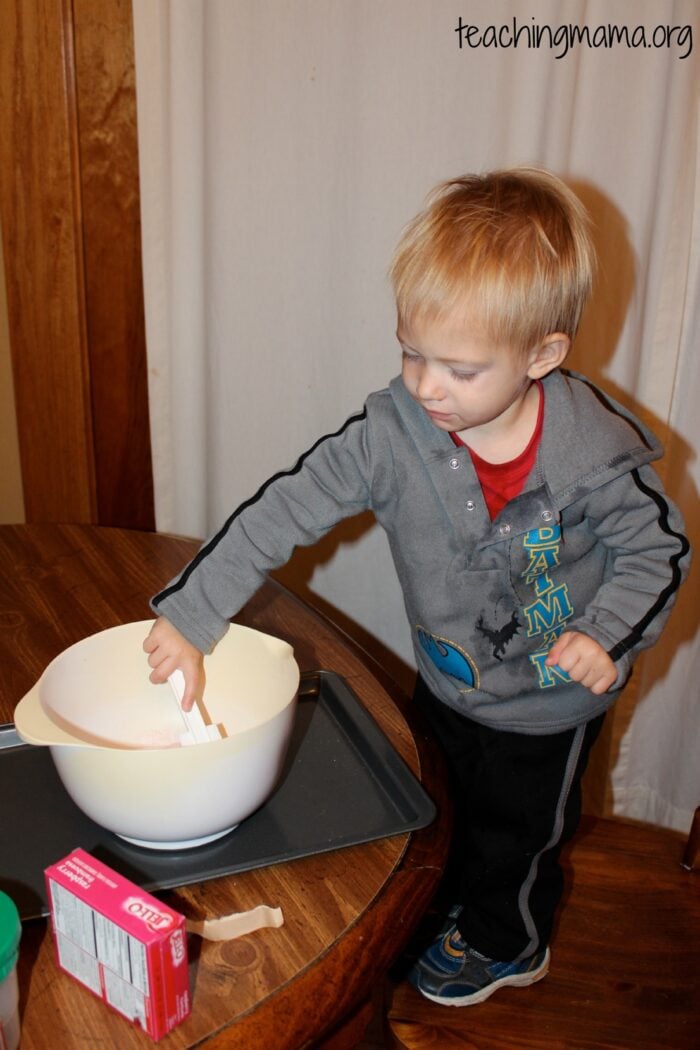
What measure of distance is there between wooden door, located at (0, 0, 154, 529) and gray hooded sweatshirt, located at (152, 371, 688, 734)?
3.03ft

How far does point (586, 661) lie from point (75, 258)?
128cm

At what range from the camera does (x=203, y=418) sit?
1821 millimetres

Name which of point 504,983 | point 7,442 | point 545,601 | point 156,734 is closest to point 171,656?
point 156,734

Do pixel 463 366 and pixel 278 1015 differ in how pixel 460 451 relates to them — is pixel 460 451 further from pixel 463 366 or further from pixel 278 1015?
pixel 278 1015

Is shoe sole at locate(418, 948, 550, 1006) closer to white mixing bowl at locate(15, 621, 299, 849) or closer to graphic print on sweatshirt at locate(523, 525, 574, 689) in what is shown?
graphic print on sweatshirt at locate(523, 525, 574, 689)

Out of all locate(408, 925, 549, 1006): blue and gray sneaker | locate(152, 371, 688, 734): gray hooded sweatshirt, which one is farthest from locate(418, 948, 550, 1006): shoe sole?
locate(152, 371, 688, 734): gray hooded sweatshirt

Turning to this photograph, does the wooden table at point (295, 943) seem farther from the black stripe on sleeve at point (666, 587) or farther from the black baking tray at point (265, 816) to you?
the black stripe on sleeve at point (666, 587)

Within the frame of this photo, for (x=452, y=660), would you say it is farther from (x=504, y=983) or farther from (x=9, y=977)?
(x=9, y=977)

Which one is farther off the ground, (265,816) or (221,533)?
(221,533)

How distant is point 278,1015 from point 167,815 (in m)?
0.16

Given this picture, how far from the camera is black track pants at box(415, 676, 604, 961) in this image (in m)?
1.16

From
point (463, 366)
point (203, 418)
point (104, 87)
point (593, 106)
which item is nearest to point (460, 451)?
point (463, 366)

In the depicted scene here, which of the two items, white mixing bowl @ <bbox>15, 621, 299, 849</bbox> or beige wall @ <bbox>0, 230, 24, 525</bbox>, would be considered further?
beige wall @ <bbox>0, 230, 24, 525</bbox>

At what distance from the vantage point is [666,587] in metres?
1.00
